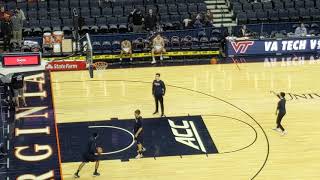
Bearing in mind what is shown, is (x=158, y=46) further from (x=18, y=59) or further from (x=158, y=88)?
(x=18, y=59)

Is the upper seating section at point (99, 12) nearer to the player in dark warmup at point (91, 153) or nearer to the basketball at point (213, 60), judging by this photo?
the basketball at point (213, 60)

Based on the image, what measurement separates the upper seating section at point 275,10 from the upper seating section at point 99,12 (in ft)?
7.19

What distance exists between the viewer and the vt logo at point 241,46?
31.2 m

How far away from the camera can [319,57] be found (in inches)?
1239

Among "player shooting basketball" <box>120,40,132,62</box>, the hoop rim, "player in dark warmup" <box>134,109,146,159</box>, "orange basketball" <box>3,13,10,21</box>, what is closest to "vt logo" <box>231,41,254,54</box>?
"player shooting basketball" <box>120,40,132,62</box>

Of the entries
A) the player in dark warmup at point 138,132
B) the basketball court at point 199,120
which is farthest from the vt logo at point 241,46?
the player in dark warmup at point 138,132

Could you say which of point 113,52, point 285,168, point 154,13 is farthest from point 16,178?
point 154,13

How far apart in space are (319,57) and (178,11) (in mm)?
7786

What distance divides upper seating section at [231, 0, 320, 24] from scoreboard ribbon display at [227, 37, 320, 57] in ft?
8.68

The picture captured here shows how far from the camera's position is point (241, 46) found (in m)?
31.3

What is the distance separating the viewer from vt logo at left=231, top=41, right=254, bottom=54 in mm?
31234

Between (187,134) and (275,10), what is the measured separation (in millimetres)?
15234

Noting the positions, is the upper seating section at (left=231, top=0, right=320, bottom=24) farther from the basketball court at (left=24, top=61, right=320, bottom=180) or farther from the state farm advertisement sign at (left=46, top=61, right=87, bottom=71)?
the state farm advertisement sign at (left=46, top=61, right=87, bottom=71)

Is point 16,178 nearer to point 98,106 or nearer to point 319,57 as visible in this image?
point 98,106
